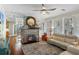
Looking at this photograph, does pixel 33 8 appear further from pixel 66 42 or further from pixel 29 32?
pixel 66 42

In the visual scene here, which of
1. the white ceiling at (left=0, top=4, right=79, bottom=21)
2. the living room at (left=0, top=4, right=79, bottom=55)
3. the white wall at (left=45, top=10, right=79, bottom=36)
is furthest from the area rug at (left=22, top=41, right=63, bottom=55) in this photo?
the white ceiling at (left=0, top=4, right=79, bottom=21)

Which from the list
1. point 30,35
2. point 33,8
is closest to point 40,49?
point 30,35

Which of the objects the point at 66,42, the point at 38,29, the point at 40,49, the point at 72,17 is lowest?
the point at 40,49

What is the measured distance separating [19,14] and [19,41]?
0.44 meters

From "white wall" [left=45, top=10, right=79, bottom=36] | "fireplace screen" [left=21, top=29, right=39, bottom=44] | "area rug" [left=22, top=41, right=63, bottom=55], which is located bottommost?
"area rug" [left=22, top=41, right=63, bottom=55]

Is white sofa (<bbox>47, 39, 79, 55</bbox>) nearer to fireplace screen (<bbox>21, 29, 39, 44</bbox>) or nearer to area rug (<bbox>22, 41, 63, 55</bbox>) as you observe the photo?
area rug (<bbox>22, 41, 63, 55</bbox>)

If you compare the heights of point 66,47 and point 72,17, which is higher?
point 72,17

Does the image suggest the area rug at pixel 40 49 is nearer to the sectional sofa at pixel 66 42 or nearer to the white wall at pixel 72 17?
the sectional sofa at pixel 66 42

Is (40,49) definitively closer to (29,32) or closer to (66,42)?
(29,32)

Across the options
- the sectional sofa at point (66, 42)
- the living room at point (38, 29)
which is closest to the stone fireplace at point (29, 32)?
the living room at point (38, 29)
